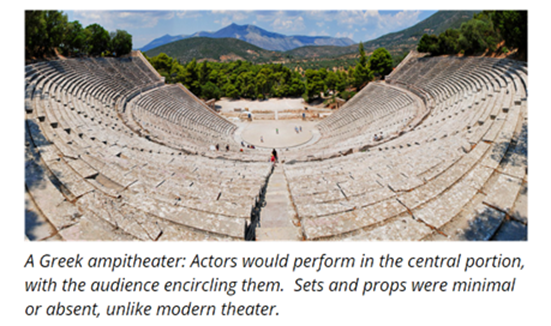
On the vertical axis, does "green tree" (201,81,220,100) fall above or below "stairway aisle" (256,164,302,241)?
above

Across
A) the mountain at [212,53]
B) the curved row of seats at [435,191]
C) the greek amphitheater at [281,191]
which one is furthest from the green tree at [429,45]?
the mountain at [212,53]

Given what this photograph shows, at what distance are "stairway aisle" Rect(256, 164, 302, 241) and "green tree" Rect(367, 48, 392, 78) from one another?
1559 inches

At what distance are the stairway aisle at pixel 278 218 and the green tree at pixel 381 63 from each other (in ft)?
130

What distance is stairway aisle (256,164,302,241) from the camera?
5.93 m

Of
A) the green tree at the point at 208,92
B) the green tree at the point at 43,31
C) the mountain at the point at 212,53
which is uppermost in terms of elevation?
the mountain at the point at 212,53

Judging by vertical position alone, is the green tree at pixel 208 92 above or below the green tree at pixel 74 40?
below

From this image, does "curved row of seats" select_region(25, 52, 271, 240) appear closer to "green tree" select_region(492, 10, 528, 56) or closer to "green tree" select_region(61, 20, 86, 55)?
"green tree" select_region(492, 10, 528, 56)

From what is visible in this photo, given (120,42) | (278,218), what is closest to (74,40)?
(120,42)

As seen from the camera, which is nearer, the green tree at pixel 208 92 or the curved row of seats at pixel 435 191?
the curved row of seats at pixel 435 191

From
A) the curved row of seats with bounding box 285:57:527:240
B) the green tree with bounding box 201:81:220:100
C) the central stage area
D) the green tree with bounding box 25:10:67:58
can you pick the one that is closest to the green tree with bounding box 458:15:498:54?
the central stage area

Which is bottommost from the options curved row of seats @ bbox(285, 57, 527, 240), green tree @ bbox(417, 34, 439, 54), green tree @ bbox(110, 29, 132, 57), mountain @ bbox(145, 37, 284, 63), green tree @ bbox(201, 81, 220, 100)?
curved row of seats @ bbox(285, 57, 527, 240)

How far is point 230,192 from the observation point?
706cm

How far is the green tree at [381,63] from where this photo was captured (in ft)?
131

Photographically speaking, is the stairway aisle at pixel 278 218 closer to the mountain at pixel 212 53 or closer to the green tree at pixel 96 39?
the green tree at pixel 96 39
